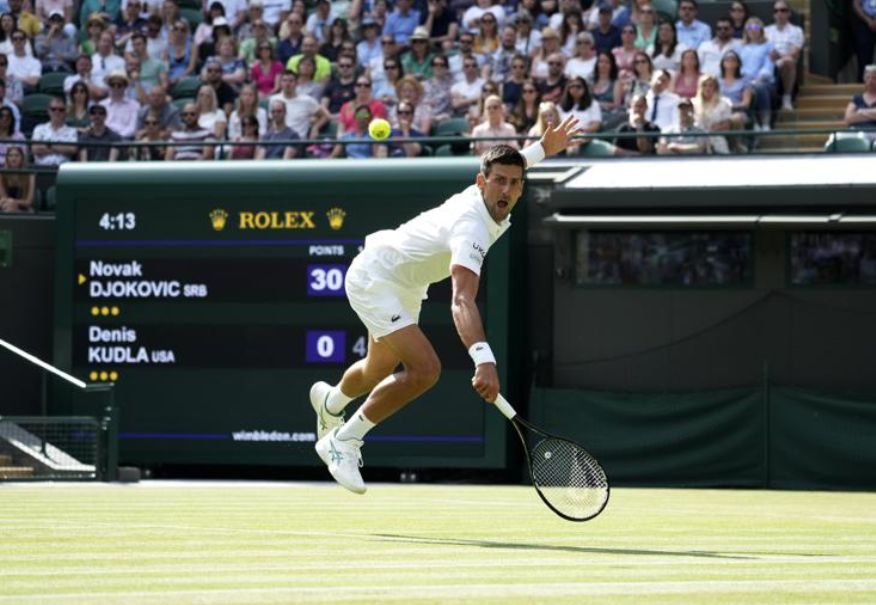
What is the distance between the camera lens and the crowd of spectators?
20891 mm

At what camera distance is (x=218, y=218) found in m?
21.0

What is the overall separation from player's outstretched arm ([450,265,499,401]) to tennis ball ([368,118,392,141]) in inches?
409

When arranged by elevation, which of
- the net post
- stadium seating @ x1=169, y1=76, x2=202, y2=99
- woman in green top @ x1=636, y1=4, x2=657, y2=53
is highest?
woman in green top @ x1=636, y1=4, x2=657, y2=53

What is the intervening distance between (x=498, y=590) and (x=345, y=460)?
14.3 feet

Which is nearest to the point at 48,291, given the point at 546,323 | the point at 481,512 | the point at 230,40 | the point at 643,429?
the point at 230,40

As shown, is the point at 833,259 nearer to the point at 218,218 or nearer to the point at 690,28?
the point at 690,28

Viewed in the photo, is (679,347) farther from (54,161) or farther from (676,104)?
(54,161)

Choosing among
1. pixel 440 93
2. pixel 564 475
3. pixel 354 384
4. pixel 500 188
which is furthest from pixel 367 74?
pixel 564 475

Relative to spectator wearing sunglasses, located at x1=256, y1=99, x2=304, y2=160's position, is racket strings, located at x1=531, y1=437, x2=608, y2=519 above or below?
below

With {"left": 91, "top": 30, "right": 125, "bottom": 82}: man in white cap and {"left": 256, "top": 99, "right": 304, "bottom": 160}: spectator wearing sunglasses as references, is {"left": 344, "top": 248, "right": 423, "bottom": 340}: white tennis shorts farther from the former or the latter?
{"left": 91, "top": 30, "right": 125, "bottom": 82}: man in white cap

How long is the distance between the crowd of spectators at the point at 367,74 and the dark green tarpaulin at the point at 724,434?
112 inches

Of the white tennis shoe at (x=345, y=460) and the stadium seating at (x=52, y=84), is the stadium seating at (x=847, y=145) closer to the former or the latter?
the white tennis shoe at (x=345, y=460)

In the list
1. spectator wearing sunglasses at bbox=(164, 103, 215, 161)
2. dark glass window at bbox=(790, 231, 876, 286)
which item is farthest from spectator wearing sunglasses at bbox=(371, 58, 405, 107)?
dark glass window at bbox=(790, 231, 876, 286)

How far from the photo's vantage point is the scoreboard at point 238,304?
20.1m
